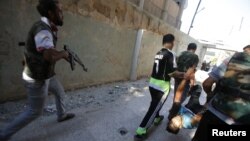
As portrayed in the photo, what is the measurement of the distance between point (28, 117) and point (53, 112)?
1.14 m

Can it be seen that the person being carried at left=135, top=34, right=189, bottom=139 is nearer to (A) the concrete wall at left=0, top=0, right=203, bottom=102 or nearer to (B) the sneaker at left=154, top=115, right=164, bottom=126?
(B) the sneaker at left=154, top=115, right=164, bottom=126

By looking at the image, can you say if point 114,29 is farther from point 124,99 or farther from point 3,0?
point 3,0

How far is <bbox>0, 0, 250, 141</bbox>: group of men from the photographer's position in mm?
1646

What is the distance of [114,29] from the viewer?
5.18 metres

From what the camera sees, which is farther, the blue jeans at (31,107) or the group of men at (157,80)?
the blue jeans at (31,107)

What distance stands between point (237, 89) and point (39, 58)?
6.43 feet

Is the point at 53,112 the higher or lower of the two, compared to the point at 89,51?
lower

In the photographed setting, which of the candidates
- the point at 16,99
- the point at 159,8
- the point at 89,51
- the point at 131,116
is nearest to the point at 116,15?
the point at 89,51

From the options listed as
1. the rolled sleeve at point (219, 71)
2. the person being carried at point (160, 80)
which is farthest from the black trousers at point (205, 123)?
the person being carried at point (160, 80)

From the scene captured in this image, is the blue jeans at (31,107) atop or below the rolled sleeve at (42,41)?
below

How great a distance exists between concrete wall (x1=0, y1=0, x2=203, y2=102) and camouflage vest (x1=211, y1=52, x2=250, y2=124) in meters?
3.05

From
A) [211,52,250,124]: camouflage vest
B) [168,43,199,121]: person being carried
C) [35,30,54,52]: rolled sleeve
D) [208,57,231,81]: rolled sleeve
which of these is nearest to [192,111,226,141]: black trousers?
[211,52,250,124]: camouflage vest

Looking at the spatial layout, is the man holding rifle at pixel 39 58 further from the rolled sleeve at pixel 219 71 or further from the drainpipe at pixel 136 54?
the drainpipe at pixel 136 54

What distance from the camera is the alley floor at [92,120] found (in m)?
2.68
